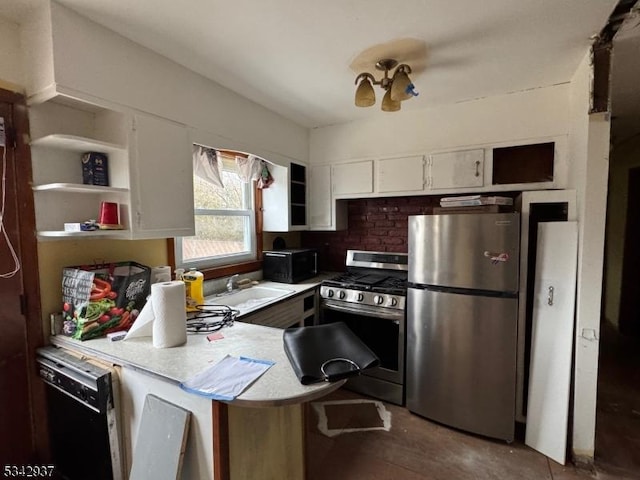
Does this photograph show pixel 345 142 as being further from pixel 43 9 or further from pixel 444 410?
pixel 444 410

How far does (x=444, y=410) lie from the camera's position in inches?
85.3

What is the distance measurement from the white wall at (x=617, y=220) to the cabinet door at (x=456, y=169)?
2.66m

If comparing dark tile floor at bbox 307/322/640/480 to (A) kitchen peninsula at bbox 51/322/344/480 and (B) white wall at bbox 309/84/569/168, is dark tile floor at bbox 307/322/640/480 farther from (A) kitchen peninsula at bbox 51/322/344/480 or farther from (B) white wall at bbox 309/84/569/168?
(B) white wall at bbox 309/84/569/168

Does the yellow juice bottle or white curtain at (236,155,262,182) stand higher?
white curtain at (236,155,262,182)

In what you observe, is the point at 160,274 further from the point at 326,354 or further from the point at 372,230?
the point at 372,230

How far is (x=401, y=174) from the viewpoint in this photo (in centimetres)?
271

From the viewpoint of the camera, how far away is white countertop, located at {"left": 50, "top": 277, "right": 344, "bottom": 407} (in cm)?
103

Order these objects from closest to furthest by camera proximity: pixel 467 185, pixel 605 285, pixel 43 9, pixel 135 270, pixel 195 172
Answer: pixel 43 9 < pixel 135 270 < pixel 195 172 < pixel 467 185 < pixel 605 285

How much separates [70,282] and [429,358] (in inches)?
88.6

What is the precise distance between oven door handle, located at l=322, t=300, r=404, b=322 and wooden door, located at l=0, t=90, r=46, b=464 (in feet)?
6.15

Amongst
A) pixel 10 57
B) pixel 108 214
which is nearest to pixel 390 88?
pixel 108 214

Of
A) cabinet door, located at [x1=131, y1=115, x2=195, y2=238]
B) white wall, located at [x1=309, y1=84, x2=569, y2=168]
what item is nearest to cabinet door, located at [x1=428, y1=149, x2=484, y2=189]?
white wall, located at [x1=309, y1=84, x2=569, y2=168]

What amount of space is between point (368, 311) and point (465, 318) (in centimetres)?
72

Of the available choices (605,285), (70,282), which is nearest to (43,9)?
(70,282)
